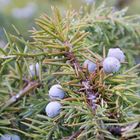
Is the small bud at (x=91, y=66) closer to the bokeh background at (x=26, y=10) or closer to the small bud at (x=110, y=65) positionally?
the small bud at (x=110, y=65)

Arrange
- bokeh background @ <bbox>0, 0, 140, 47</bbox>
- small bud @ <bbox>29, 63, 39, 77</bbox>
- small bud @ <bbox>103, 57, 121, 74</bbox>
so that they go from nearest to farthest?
small bud @ <bbox>103, 57, 121, 74</bbox> < small bud @ <bbox>29, 63, 39, 77</bbox> < bokeh background @ <bbox>0, 0, 140, 47</bbox>

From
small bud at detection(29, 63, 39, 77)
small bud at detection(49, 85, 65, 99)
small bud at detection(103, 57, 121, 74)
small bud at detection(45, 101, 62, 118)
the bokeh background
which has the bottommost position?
small bud at detection(45, 101, 62, 118)

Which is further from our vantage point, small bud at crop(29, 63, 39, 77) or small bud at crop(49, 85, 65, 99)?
small bud at crop(29, 63, 39, 77)

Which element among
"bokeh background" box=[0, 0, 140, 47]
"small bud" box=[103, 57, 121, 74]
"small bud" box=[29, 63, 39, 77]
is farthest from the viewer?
"bokeh background" box=[0, 0, 140, 47]

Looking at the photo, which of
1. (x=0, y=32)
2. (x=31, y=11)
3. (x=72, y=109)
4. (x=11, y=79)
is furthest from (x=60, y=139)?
(x=31, y=11)

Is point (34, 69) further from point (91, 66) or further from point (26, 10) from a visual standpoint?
point (26, 10)

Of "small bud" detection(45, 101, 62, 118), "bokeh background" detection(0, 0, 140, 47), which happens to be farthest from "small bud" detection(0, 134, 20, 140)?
"bokeh background" detection(0, 0, 140, 47)

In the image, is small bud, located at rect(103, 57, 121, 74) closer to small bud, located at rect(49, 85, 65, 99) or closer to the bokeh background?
small bud, located at rect(49, 85, 65, 99)

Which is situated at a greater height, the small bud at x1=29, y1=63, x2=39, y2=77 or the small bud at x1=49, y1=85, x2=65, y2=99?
the small bud at x1=29, y1=63, x2=39, y2=77
